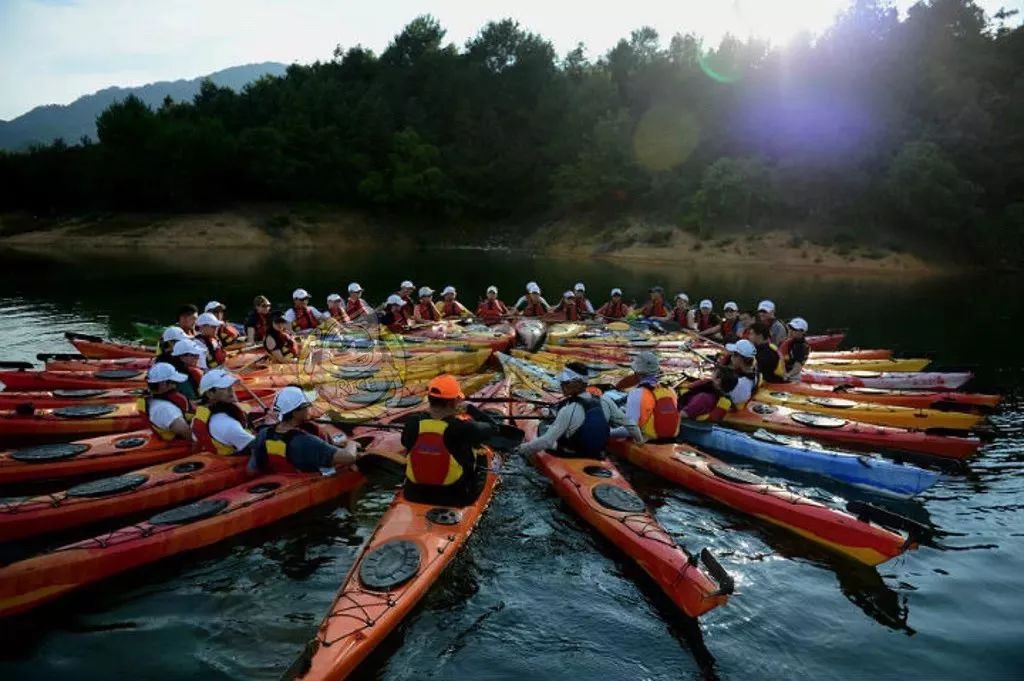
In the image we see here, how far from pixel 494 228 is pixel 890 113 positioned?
33.6m

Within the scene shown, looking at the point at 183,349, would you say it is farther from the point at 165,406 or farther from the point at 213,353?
the point at 213,353

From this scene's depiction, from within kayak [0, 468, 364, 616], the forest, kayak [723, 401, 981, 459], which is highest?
the forest

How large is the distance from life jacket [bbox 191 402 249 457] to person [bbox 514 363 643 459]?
376 centimetres

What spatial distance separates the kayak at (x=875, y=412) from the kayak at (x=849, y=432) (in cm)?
35

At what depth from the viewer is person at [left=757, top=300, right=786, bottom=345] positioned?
14.5 m

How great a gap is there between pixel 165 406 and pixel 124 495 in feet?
5.13

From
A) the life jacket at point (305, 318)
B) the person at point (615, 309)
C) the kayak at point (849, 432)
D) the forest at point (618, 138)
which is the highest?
the forest at point (618, 138)

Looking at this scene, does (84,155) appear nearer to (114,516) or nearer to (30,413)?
(30,413)

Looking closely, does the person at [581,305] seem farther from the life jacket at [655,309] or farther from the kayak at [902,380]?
the kayak at [902,380]

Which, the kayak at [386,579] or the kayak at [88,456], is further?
the kayak at [88,456]

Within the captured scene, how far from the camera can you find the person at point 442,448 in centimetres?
703

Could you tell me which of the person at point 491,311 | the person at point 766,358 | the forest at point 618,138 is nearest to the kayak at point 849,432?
the person at point 766,358

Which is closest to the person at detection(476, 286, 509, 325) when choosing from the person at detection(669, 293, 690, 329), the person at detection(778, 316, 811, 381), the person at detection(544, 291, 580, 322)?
the person at detection(544, 291, 580, 322)

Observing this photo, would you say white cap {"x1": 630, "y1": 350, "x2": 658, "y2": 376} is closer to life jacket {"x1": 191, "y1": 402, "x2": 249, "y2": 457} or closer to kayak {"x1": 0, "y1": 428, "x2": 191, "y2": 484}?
life jacket {"x1": 191, "y1": 402, "x2": 249, "y2": 457}
